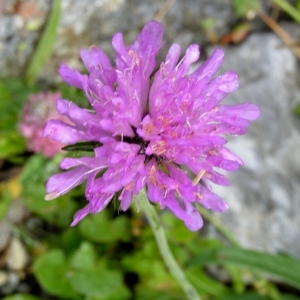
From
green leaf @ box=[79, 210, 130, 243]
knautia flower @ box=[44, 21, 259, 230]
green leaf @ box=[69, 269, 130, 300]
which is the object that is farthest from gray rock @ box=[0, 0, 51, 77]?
knautia flower @ box=[44, 21, 259, 230]

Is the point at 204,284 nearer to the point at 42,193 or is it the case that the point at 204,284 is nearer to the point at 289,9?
the point at 42,193

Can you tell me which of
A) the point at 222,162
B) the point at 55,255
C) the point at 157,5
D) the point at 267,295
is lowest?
the point at 267,295

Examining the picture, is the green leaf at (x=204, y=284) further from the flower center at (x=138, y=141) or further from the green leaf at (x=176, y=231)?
the flower center at (x=138, y=141)

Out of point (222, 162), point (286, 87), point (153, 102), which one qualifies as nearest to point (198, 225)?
point (222, 162)

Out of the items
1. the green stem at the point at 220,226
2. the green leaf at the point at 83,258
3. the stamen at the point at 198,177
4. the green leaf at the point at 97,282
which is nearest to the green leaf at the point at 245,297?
the green stem at the point at 220,226

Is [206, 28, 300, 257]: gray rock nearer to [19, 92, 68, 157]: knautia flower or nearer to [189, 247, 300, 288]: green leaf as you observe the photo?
[189, 247, 300, 288]: green leaf

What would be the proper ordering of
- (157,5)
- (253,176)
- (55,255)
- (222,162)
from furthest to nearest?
(157,5) → (253,176) → (55,255) → (222,162)

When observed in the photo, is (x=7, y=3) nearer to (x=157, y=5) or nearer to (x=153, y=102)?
(x=157, y=5)
